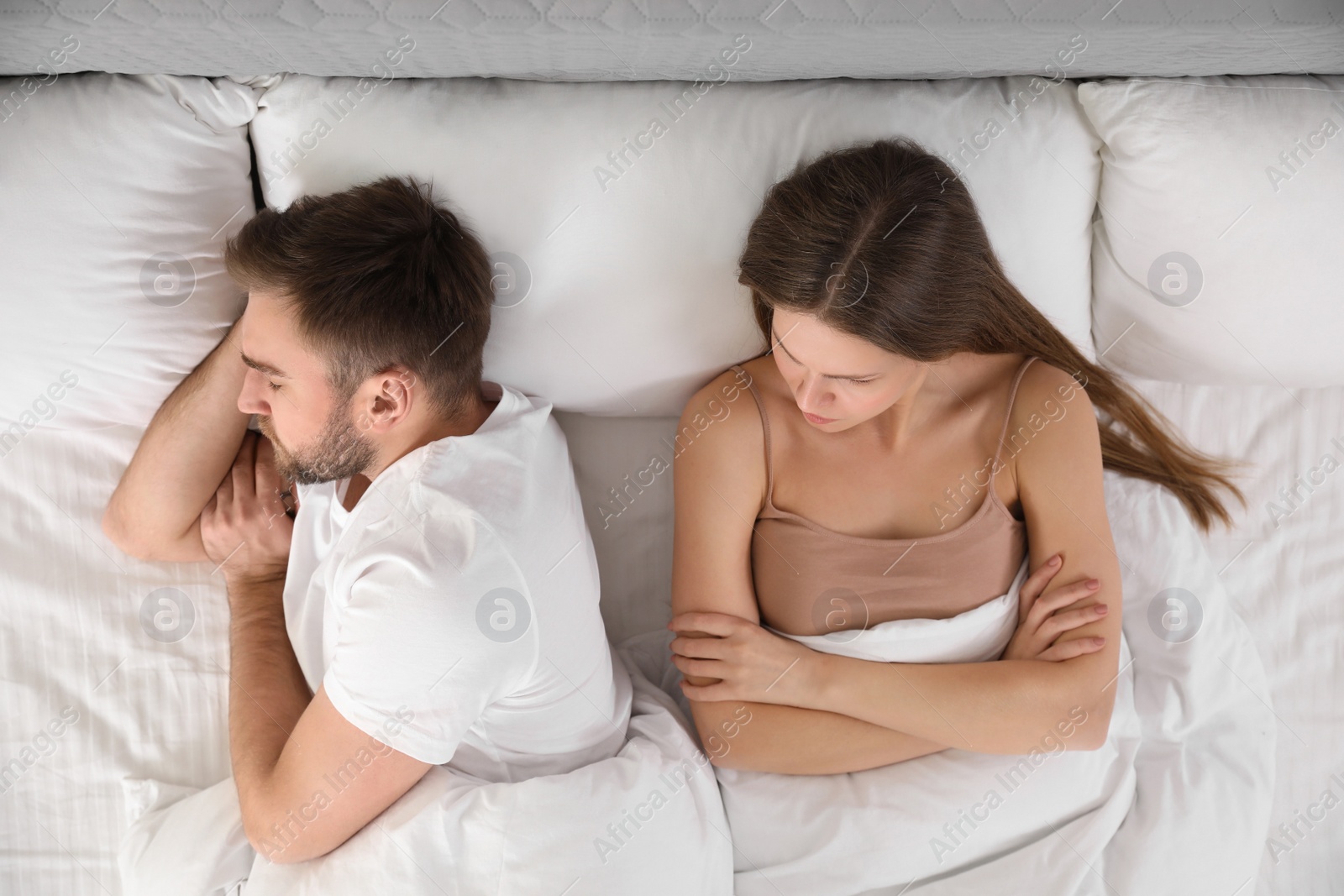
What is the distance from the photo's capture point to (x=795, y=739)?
1.34 meters

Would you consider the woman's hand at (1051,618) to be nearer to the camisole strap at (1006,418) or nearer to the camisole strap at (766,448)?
the camisole strap at (1006,418)

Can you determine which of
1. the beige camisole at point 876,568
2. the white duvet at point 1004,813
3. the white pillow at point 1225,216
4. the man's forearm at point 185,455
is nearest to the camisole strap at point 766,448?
the beige camisole at point 876,568

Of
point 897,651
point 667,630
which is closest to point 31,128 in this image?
point 667,630

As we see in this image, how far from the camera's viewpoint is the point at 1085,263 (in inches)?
60.0

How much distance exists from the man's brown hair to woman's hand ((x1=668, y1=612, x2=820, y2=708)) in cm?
49

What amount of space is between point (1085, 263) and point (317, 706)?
4.52 feet

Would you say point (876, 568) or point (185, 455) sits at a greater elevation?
point (876, 568)

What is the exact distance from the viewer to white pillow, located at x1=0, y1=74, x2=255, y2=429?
1.26 m

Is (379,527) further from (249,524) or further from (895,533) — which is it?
(895,533)

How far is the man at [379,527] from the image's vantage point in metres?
1.12

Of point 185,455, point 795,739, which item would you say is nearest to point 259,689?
point 185,455

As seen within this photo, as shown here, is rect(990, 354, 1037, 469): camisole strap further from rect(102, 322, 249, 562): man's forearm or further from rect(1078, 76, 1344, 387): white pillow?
rect(102, 322, 249, 562): man's forearm

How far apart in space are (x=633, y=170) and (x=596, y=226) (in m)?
0.10

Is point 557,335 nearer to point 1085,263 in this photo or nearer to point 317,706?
point 317,706
